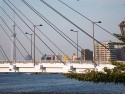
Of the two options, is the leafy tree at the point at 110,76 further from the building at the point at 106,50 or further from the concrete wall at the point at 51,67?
the concrete wall at the point at 51,67

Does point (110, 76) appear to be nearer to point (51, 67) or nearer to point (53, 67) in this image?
point (53, 67)

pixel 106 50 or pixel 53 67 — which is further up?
pixel 106 50

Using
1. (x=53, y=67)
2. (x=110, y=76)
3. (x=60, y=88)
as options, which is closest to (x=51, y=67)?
(x=53, y=67)

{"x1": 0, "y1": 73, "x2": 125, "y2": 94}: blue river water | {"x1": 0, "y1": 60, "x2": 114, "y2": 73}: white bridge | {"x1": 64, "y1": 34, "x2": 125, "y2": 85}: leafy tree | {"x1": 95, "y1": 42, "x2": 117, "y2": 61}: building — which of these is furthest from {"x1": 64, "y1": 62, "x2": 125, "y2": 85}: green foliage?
{"x1": 0, "y1": 73, "x2": 125, "y2": 94}: blue river water

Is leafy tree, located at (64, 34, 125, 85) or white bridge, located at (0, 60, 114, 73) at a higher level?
white bridge, located at (0, 60, 114, 73)

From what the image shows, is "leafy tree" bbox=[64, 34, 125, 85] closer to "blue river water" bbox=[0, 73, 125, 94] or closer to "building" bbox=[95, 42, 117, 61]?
"building" bbox=[95, 42, 117, 61]

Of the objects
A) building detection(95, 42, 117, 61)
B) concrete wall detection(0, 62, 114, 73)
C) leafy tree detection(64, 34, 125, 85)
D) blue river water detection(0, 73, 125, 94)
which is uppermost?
building detection(95, 42, 117, 61)

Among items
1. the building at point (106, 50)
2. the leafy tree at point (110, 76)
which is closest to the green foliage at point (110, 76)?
the leafy tree at point (110, 76)

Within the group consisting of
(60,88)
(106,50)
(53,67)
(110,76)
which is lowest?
(60,88)

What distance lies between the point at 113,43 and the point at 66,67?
3065 cm

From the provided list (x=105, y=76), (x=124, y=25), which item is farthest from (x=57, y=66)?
(x=124, y=25)

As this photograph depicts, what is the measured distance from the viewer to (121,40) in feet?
105

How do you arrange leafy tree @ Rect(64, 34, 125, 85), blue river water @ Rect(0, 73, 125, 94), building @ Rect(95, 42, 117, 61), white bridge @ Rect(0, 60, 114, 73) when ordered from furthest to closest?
blue river water @ Rect(0, 73, 125, 94)
white bridge @ Rect(0, 60, 114, 73)
building @ Rect(95, 42, 117, 61)
leafy tree @ Rect(64, 34, 125, 85)

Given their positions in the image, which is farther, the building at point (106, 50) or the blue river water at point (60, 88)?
the blue river water at point (60, 88)
